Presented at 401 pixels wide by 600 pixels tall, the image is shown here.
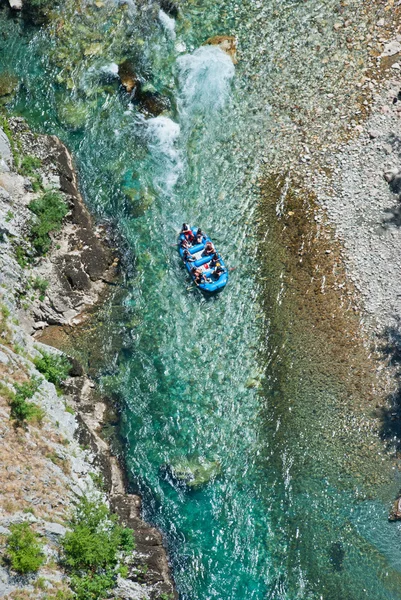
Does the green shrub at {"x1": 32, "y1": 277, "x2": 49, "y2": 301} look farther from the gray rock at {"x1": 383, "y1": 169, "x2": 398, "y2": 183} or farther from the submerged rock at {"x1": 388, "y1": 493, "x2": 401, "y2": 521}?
the submerged rock at {"x1": 388, "y1": 493, "x2": 401, "y2": 521}

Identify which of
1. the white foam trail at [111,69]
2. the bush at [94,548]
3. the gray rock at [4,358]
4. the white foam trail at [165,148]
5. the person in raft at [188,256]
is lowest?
the bush at [94,548]

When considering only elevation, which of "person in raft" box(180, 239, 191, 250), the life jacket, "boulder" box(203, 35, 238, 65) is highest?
"boulder" box(203, 35, 238, 65)

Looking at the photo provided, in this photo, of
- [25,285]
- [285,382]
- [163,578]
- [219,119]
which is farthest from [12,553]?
[219,119]

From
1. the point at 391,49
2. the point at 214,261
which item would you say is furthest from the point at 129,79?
the point at 391,49

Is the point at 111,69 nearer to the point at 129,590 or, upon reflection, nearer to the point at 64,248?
the point at 64,248

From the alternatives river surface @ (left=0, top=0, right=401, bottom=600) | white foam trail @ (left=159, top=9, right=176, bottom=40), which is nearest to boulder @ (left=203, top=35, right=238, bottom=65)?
river surface @ (left=0, top=0, right=401, bottom=600)

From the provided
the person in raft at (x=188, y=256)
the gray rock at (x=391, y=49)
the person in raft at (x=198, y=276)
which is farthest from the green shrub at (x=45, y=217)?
the gray rock at (x=391, y=49)

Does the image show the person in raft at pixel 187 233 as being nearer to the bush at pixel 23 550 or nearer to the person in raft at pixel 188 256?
the person in raft at pixel 188 256
